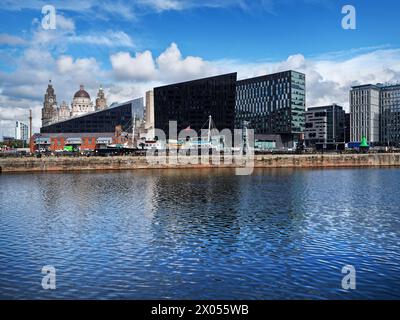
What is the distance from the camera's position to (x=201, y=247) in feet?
93.7

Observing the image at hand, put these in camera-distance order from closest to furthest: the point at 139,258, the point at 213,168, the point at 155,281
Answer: the point at 155,281, the point at 139,258, the point at 213,168

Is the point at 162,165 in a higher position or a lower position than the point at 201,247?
higher

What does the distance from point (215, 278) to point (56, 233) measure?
16950mm

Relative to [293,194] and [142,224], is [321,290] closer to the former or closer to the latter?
[142,224]

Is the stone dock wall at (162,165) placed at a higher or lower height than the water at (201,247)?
higher

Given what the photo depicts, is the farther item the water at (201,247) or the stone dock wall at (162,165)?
the stone dock wall at (162,165)

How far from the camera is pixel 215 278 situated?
73.2 feet

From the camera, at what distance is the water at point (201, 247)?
20.9 meters

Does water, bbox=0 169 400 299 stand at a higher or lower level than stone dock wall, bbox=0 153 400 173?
lower

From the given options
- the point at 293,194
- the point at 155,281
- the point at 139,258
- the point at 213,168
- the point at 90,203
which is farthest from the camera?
the point at 213,168

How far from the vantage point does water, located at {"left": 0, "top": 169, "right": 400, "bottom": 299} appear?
20.9 m

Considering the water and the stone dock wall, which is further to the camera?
the stone dock wall

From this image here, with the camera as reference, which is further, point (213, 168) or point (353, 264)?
point (213, 168)

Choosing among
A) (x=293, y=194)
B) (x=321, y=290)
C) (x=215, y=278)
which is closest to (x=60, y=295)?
(x=215, y=278)
